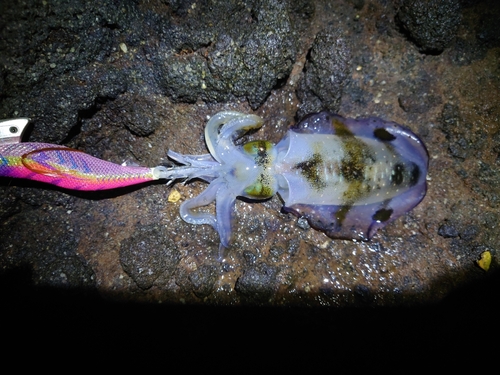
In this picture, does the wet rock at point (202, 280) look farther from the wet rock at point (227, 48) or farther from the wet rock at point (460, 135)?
the wet rock at point (460, 135)

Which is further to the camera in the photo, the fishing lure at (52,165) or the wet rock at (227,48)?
the wet rock at (227,48)

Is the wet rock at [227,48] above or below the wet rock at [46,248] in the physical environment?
above

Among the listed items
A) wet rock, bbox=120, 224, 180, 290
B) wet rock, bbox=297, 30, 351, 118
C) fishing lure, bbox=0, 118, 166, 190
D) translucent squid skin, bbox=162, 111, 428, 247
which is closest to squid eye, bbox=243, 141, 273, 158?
translucent squid skin, bbox=162, 111, 428, 247

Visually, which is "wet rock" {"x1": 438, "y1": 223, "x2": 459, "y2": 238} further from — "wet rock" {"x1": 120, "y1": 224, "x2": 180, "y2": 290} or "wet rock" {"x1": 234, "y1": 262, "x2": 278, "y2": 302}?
"wet rock" {"x1": 120, "y1": 224, "x2": 180, "y2": 290}

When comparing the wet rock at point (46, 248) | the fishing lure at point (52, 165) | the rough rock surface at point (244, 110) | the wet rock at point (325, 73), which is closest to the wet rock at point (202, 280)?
the rough rock surface at point (244, 110)

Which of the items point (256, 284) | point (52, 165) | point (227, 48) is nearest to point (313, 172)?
point (256, 284)

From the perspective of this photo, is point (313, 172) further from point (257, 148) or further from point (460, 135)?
point (460, 135)
